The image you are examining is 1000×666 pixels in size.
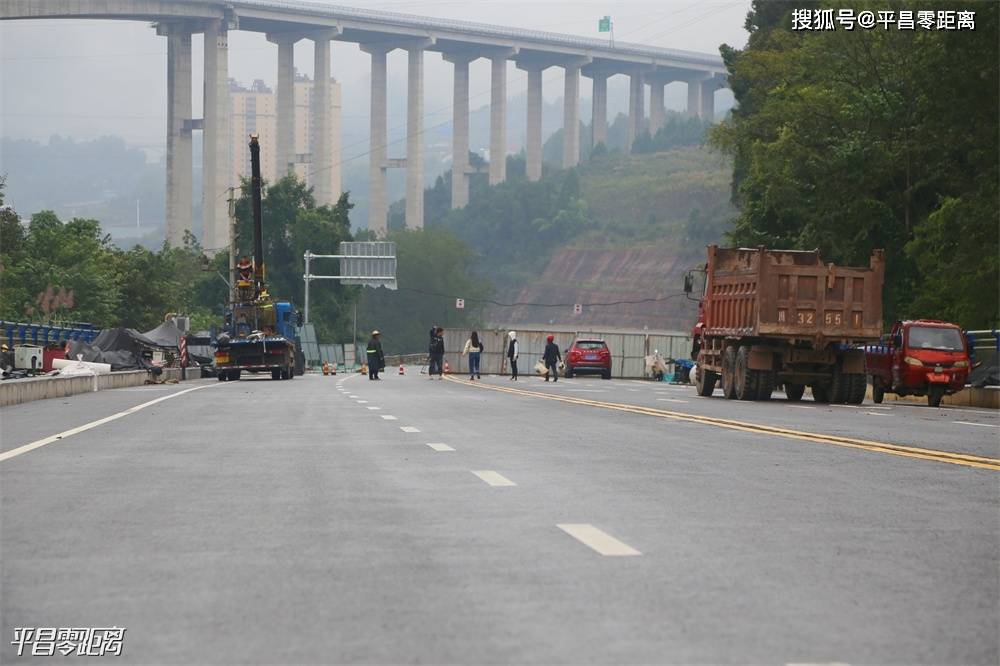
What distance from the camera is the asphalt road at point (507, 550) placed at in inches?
245

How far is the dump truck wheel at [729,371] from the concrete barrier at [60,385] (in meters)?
13.6

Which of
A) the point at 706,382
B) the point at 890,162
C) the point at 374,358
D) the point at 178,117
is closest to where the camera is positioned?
the point at 706,382

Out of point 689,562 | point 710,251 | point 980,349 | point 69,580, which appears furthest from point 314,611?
point 980,349

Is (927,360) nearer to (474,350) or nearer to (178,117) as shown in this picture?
(474,350)

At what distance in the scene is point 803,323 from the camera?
3488cm

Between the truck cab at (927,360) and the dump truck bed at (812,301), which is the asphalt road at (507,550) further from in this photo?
the truck cab at (927,360)

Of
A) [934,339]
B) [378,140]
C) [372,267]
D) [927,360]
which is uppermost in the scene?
[378,140]

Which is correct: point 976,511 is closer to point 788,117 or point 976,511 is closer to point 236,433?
point 236,433

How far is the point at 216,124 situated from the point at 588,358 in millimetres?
97546

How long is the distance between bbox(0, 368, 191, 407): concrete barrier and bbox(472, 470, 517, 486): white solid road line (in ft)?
60.7

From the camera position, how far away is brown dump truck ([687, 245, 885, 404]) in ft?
114

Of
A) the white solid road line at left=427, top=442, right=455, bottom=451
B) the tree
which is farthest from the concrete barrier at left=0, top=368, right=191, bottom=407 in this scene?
the tree

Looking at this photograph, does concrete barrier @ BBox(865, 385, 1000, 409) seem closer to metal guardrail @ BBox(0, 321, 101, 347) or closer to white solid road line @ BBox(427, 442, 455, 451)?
metal guardrail @ BBox(0, 321, 101, 347)

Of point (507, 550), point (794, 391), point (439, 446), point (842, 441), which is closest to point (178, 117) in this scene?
point (794, 391)
